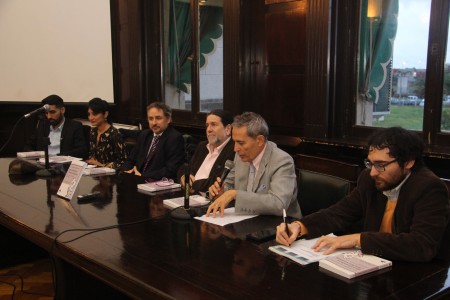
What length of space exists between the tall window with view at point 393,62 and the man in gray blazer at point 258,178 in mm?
1399

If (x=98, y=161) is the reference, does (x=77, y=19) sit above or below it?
above

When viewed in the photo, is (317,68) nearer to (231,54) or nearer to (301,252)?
(231,54)

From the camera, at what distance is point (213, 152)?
3.30 m

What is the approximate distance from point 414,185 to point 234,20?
305 centimetres

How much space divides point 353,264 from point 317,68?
239 centimetres

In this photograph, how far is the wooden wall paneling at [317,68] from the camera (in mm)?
3689

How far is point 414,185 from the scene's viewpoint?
5.83 ft

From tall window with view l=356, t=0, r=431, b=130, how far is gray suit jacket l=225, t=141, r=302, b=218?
138 centimetres

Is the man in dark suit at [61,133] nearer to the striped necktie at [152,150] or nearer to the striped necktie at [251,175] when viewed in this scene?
the striped necktie at [152,150]

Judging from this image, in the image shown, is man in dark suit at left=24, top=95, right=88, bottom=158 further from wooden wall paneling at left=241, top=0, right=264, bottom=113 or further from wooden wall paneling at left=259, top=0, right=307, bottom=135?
wooden wall paneling at left=259, top=0, right=307, bottom=135

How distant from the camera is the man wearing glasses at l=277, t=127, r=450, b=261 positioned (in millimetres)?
1688

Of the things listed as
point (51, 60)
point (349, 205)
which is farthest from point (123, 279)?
point (51, 60)

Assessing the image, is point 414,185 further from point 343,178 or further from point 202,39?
point 202,39

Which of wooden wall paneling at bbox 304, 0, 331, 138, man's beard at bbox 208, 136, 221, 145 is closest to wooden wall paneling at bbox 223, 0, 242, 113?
wooden wall paneling at bbox 304, 0, 331, 138
